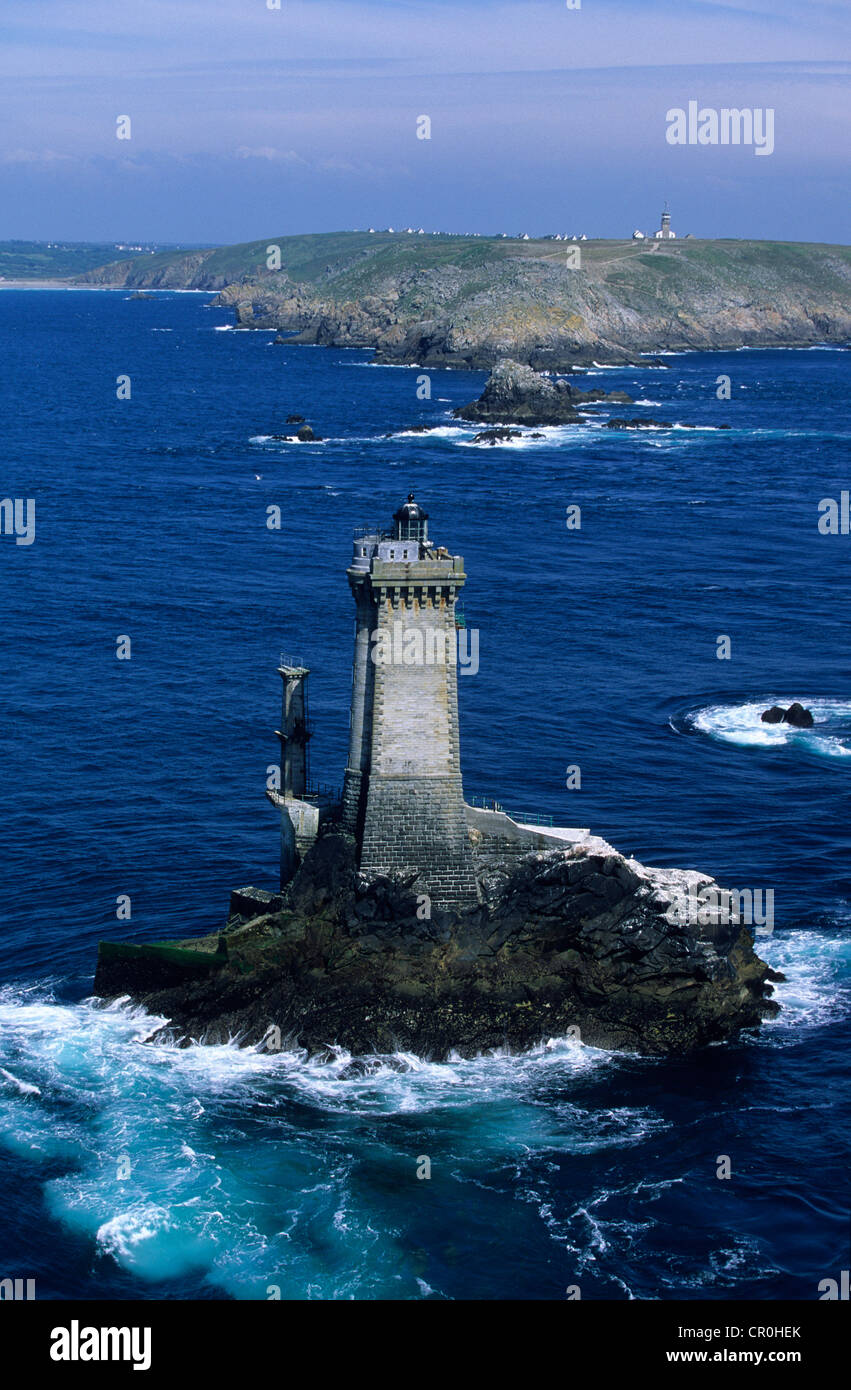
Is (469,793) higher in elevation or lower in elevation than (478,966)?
higher

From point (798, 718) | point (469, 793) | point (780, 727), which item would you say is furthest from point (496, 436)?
point (469, 793)

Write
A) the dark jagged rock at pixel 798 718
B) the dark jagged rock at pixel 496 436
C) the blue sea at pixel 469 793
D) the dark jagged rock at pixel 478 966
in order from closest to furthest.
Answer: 1. the blue sea at pixel 469 793
2. the dark jagged rock at pixel 478 966
3. the dark jagged rock at pixel 798 718
4. the dark jagged rock at pixel 496 436

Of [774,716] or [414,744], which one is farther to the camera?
[774,716]

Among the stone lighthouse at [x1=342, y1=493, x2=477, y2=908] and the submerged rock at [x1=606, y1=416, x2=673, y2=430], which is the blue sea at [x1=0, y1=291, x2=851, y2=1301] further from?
the submerged rock at [x1=606, y1=416, x2=673, y2=430]

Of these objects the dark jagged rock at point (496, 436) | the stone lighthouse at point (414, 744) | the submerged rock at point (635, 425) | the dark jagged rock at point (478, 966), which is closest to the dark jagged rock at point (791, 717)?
the dark jagged rock at point (478, 966)

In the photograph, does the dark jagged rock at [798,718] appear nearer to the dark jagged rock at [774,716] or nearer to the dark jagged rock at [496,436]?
the dark jagged rock at [774,716]

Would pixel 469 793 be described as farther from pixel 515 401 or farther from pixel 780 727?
pixel 515 401
